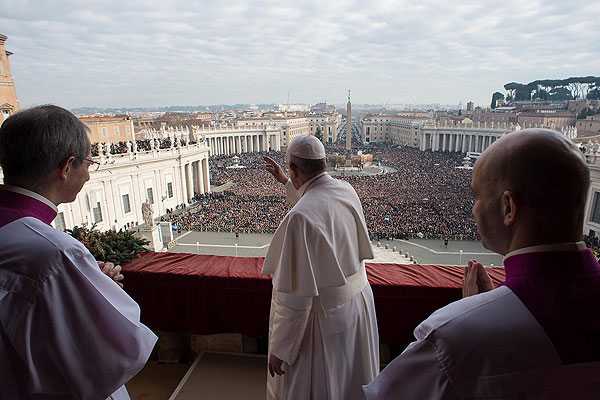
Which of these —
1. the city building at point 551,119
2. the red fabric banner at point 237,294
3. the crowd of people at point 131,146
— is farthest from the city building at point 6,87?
the city building at point 551,119

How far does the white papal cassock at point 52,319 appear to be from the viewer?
108cm

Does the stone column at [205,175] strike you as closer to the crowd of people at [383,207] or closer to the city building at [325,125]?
the crowd of people at [383,207]

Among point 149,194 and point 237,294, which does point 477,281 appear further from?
point 149,194

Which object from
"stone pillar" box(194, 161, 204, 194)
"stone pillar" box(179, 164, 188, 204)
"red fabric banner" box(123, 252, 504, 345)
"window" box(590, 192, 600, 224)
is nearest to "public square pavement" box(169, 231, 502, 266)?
"window" box(590, 192, 600, 224)

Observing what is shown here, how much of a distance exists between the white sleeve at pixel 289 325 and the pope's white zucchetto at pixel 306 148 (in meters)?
0.76

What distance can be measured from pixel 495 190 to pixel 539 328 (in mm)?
324

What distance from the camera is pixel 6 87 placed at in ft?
47.4

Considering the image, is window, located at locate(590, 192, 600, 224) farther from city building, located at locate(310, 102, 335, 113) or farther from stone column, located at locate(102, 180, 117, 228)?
city building, located at locate(310, 102, 335, 113)

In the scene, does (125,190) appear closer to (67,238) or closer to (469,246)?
(469,246)

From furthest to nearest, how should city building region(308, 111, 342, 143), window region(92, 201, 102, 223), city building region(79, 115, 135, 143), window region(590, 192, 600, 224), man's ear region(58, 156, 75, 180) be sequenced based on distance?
city building region(308, 111, 342, 143)
city building region(79, 115, 135, 143)
window region(92, 201, 102, 223)
window region(590, 192, 600, 224)
man's ear region(58, 156, 75, 180)

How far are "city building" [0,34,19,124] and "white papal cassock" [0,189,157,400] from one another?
16.7 metres

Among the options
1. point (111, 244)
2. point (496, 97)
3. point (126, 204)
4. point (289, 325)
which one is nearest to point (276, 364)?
point (289, 325)

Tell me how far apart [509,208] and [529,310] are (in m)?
0.24

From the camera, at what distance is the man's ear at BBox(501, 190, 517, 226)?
87cm
